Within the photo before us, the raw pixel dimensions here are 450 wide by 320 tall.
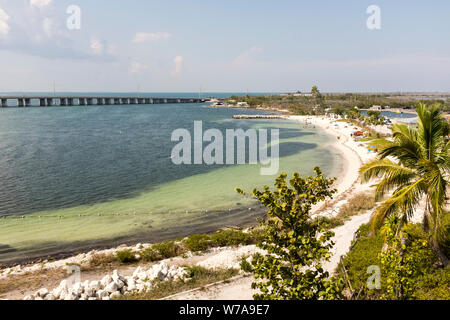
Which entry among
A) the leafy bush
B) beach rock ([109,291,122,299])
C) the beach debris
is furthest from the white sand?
the leafy bush

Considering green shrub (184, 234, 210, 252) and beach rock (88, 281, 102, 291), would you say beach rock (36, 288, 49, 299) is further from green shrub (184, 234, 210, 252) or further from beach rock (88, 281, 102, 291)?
green shrub (184, 234, 210, 252)

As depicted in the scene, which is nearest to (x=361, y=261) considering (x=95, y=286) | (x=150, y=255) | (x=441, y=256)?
(x=441, y=256)

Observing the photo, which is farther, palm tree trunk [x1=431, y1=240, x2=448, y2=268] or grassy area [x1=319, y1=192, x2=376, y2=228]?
grassy area [x1=319, y1=192, x2=376, y2=228]

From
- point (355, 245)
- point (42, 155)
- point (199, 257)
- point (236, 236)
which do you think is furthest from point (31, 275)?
point (42, 155)

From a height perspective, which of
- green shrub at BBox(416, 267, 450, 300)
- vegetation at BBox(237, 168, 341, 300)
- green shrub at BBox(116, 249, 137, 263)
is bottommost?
green shrub at BBox(116, 249, 137, 263)

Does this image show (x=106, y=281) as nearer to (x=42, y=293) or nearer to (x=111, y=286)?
(x=111, y=286)

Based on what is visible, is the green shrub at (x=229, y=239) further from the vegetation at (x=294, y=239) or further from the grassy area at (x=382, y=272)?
the vegetation at (x=294, y=239)
